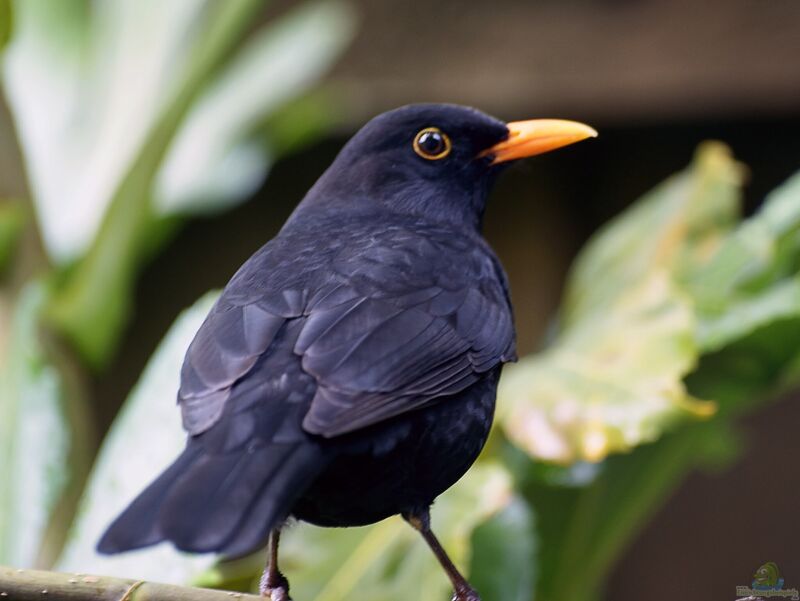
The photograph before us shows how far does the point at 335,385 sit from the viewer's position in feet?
5.25

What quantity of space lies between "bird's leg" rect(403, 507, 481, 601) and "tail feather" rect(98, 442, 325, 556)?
Result: 279 millimetres

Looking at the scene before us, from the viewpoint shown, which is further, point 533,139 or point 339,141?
point 339,141

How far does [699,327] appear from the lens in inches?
115

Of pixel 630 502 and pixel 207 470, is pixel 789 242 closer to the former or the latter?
pixel 630 502

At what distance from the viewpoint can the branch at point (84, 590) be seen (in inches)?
56.9

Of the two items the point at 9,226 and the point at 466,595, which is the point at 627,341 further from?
the point at 9,226

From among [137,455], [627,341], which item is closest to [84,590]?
[137,455]

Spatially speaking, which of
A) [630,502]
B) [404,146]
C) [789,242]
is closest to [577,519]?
[630,502]

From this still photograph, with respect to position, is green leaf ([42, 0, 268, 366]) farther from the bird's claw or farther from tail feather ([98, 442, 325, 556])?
tail feather ([98, 442, 325, 556])

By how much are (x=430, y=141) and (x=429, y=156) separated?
1.1 inches

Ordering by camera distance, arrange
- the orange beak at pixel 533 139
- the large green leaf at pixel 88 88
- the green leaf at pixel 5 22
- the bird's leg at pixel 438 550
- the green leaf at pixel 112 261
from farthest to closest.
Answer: the large green leaf at pixel 88 88 → the green leaf at pixel 112 261 → the green leaf at pixel 5 22 → the orange beak at pixel 533 139 → the bird's leg at pixel 438 550

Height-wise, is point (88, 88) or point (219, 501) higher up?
point (219, 501)

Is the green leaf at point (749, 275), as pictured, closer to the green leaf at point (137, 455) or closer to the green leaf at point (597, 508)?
the green leaf at point (597, 508)

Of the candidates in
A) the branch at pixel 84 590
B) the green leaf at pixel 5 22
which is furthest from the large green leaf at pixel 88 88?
the branch at pixel 84 590
